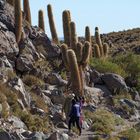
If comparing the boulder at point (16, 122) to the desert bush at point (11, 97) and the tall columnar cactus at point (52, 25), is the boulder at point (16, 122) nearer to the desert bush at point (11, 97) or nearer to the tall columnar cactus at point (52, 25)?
the desert bush at point (11, 97)

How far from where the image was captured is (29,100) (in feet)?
74.0

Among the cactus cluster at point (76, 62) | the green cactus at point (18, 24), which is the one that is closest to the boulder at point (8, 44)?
the green cactus at point (18, 24)

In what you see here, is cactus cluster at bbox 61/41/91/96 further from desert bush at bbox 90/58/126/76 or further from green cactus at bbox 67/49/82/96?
desert bush at bbox 90/58/126/76

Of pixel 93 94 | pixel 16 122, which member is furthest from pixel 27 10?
pixel 16 122

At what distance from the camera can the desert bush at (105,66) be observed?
31953 mm

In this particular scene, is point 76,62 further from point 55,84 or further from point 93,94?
point 93,94

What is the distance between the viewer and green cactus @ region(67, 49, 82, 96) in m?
24.3

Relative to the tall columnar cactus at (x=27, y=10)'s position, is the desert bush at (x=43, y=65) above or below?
below

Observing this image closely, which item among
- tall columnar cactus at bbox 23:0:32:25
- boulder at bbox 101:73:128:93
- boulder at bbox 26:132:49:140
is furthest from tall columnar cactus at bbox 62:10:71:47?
boulder at bbox 26:132:49:140

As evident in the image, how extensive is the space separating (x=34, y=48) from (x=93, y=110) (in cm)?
505

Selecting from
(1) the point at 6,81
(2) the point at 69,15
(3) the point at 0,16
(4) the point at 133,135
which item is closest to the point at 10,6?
(3) the point at 0,16

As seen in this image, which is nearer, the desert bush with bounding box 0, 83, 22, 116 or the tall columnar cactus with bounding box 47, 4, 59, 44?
the desert bush with bounding box 0, 83, 22, 116

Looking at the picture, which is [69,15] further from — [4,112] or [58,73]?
[4,112]

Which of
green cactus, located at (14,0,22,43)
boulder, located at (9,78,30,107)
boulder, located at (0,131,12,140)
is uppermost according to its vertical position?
green cactus, located at (14,0,22,43)
